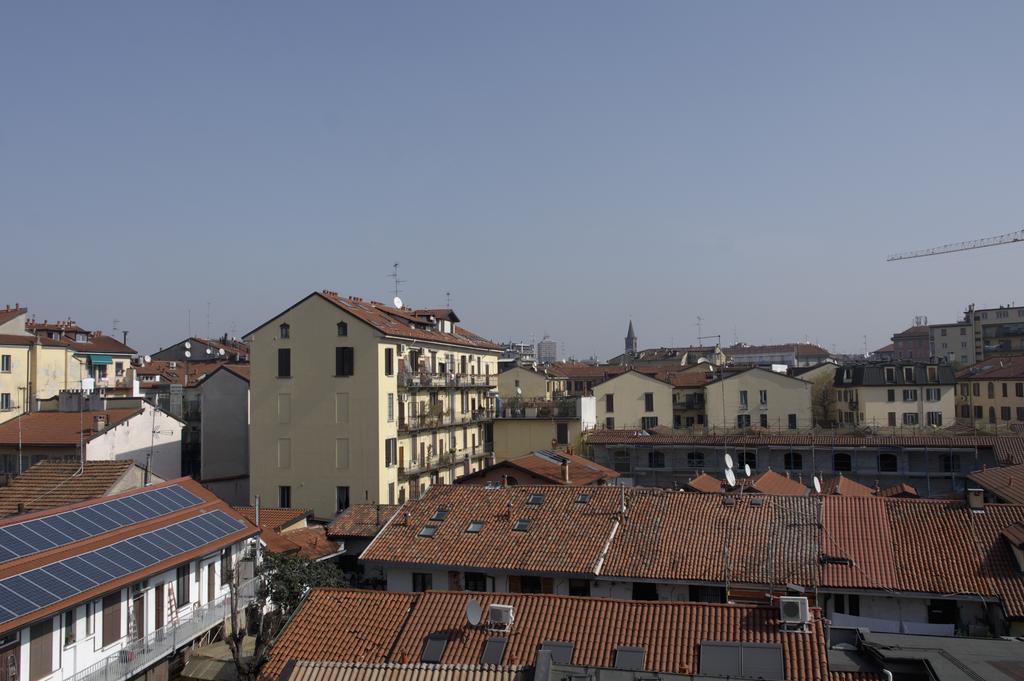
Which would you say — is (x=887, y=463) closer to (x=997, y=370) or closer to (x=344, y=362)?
(x=344, y=362)

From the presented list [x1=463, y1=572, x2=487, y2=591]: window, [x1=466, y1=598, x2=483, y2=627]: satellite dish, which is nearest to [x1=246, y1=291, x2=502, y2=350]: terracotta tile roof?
[x1=463, y1=572, x2=487, y2=591]: window

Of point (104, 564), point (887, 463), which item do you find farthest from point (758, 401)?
point (104, 564)

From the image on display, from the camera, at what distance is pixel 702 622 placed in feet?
53.5

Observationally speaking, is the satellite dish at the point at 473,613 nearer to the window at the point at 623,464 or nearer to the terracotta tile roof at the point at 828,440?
the terracotta tile roof at the point at 828,440

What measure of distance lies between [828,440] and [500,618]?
33.2m

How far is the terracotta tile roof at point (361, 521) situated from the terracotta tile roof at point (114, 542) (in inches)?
250

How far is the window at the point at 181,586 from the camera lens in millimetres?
20938

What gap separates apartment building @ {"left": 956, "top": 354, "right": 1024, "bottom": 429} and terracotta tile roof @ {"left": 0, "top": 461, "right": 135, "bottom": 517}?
61.2 meters

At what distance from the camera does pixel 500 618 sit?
16703mm

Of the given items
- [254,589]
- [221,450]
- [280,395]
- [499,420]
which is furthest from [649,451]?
[254,589]

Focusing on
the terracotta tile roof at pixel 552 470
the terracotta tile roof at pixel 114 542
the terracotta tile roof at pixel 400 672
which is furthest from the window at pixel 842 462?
the terracotta tile roof at pixel 400 672

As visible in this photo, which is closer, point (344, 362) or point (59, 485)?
point (59, 485)

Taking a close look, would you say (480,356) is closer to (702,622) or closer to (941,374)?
(941,374)

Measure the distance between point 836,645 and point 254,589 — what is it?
15313 millimetres
